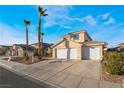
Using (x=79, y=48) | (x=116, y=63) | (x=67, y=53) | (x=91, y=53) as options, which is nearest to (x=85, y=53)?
(x=91, y=53)

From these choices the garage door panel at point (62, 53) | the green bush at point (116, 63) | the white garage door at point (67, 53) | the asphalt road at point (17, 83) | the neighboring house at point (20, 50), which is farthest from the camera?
the neighboring house at point (20, 50)

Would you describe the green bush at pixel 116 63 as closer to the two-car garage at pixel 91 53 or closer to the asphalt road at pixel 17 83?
the asphalt road at pixel 17 83

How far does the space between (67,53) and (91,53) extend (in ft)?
15.4

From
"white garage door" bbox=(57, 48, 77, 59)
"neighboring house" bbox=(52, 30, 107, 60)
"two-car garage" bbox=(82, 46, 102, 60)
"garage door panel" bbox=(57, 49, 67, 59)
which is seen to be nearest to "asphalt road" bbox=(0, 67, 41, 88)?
"two-car garage" bbox=(82, 46, 102, 60)

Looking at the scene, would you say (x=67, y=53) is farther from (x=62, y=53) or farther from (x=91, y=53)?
(x=91, y=53)

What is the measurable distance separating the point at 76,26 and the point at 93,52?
20.6ft

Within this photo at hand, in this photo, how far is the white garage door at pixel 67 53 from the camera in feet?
90.2

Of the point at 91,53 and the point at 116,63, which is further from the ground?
the point at 91,53

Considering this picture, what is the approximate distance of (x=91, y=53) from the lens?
2564cm

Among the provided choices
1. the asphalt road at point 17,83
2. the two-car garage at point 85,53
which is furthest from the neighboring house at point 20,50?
the asphalt road at point 17,83

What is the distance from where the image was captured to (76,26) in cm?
2939
